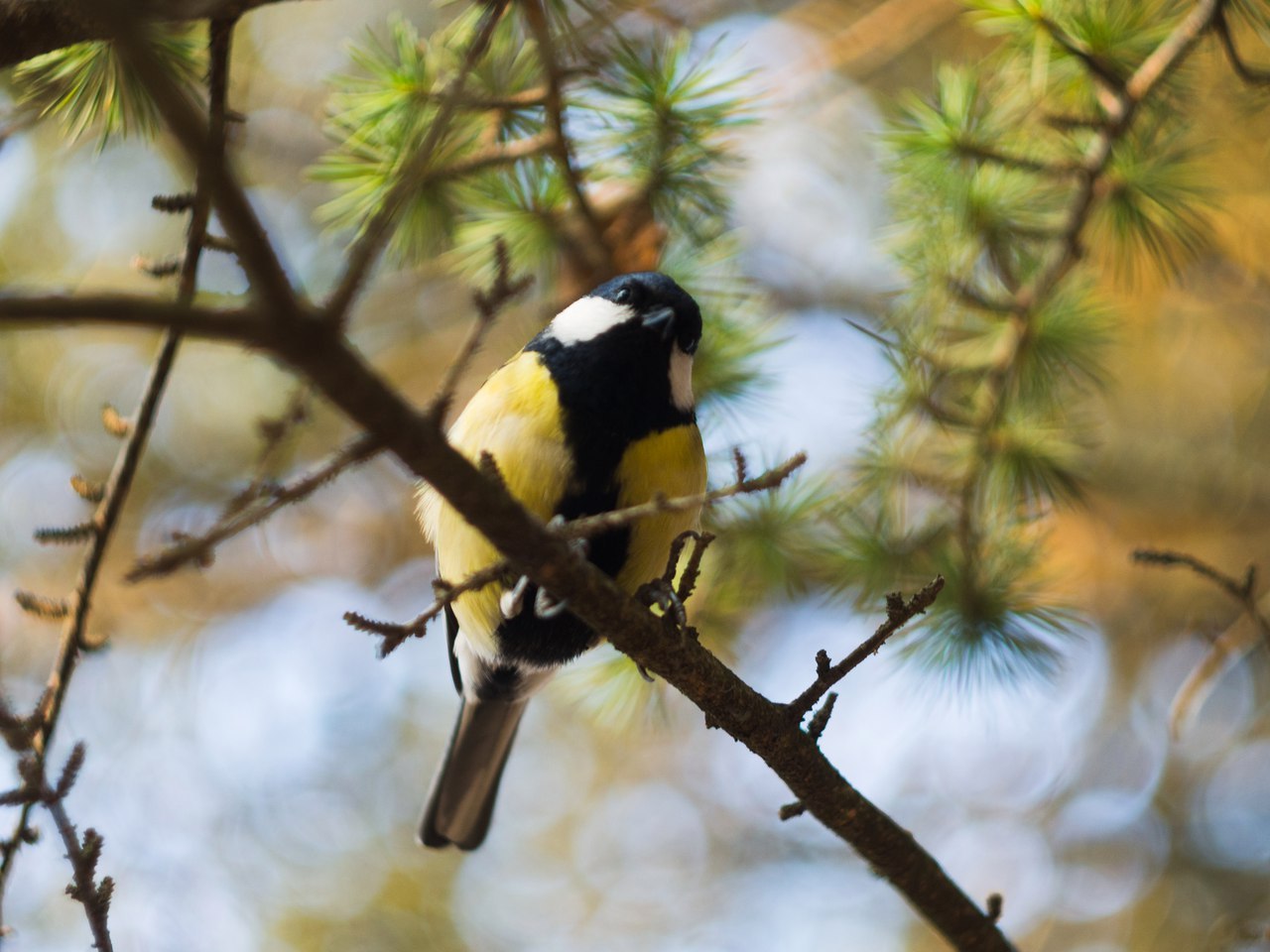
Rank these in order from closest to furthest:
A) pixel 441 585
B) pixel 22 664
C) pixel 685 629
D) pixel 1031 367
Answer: pixel 441 585 < pixel 685 629 < pixel 1031 367 < pixel 22 664

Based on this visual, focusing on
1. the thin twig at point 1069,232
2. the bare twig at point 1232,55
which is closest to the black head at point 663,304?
the thin twig at point 1069,232

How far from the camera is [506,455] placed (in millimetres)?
2029

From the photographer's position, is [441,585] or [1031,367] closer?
[441,585]

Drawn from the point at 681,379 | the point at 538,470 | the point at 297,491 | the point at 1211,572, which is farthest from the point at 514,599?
the point at 1211,572

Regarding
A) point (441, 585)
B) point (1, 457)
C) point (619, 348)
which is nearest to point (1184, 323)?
Answer: point (619, 348)

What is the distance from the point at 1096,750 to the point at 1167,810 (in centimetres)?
42

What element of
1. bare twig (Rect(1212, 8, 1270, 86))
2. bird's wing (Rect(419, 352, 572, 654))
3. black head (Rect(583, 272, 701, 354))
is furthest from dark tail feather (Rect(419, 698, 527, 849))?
bare twig (Rect(1212, 8, 1270, 86))

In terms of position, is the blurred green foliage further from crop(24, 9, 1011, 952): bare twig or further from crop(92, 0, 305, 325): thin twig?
crop(92, 0, 305, 325): thin twig

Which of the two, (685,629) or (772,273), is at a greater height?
(772,273)

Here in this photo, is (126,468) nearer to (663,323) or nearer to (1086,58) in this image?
(663,323)

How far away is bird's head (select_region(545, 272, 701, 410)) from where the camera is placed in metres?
2.21

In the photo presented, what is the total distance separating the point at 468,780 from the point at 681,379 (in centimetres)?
123

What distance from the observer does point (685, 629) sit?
1.70m

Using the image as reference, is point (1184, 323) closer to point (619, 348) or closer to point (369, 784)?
point (619, 348)
